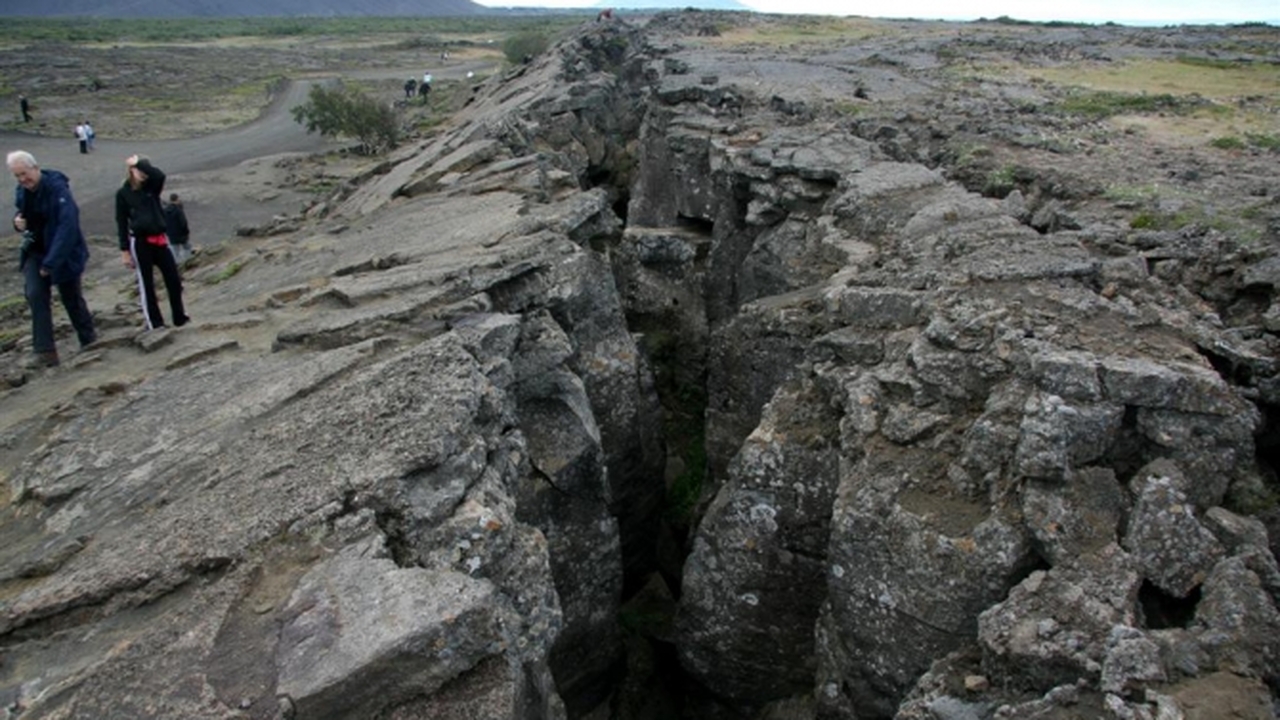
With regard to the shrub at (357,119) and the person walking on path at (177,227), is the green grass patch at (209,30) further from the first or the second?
the person walking on path at (177,227)

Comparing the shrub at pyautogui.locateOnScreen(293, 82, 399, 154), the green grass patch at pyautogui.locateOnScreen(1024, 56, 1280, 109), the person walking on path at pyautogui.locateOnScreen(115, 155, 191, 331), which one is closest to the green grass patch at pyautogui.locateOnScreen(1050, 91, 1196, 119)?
the green grass patch at pyautogui.locateOnScreen(1024, 56, 1280, 109)

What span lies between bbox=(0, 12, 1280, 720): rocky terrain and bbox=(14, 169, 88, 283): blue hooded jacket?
1231 mm

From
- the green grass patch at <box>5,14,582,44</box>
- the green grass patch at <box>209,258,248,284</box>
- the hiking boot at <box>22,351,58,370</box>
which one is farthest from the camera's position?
the green grass patch at <box>5,14,582,44</box>

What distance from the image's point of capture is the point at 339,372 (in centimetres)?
829

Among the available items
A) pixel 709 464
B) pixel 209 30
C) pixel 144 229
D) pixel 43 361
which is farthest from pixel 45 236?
pixel 209 30

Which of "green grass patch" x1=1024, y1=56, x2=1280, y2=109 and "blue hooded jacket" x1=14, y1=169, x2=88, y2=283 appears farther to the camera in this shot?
"green grass patch" x1=1024, y1=56, x2=1280, y2=109

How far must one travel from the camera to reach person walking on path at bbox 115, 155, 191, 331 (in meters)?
10.2

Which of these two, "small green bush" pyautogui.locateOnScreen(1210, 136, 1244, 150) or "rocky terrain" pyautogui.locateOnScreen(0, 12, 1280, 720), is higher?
"small green bush" pyautogui.locateOnScreen(1210, 136, 1244, 150)

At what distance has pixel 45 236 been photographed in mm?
10195

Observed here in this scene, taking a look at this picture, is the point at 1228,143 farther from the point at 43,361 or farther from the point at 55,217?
the point at 43,361

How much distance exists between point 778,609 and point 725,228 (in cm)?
890

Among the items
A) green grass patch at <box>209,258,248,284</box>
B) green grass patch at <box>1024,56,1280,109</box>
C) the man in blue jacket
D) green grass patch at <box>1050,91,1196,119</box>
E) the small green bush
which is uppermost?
green grass patch at <box>1024,56,1280,109</box>

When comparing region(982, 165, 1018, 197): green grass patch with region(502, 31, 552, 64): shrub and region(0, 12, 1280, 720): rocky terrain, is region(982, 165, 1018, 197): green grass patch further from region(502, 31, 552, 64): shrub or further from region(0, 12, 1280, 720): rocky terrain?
region(502, 31, 552, 64): shrub

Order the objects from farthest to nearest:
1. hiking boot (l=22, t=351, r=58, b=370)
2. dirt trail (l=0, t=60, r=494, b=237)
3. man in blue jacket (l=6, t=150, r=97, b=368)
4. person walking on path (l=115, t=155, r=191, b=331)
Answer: dirt trail (l=0, t=60, r=494, b=237) < hiking boot (l=22, t=351, r=58, b=370) < person walking on path (l=115, t=155, r=191, b=331) < man in blue jacket (l=6, t=150, r=97, b=368)
